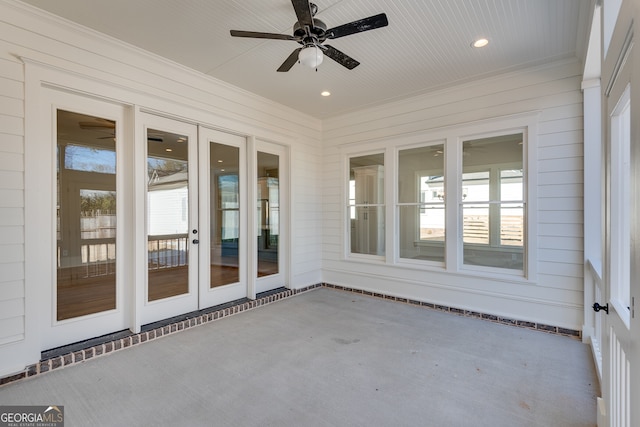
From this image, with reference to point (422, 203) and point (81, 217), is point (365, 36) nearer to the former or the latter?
point (422, 203)

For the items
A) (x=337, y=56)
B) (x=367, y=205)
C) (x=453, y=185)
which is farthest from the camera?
(x=367, y=205)

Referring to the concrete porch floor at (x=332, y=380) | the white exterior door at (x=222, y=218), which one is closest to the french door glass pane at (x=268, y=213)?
the white exterior door at (x=222, y=218)

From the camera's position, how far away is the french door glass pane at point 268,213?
4809mm

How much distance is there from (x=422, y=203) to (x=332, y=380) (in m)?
3.08

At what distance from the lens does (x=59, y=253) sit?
2930mm

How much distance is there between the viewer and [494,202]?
13.2 ft

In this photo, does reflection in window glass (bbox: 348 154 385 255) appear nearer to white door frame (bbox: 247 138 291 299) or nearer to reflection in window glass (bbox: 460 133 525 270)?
white door frame (bbox: 247 138 291 299)

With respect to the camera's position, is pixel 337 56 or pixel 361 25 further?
pixel 337 56

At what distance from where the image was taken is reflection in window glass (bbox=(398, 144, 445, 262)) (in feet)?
15.0

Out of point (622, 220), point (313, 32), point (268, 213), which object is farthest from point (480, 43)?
point (268, 213)

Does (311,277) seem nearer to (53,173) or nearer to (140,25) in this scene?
(53,173)

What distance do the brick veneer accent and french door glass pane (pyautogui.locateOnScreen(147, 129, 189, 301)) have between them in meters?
0.42

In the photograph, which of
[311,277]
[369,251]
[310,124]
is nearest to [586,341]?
[369,251]

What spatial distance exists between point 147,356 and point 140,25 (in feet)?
10.5
